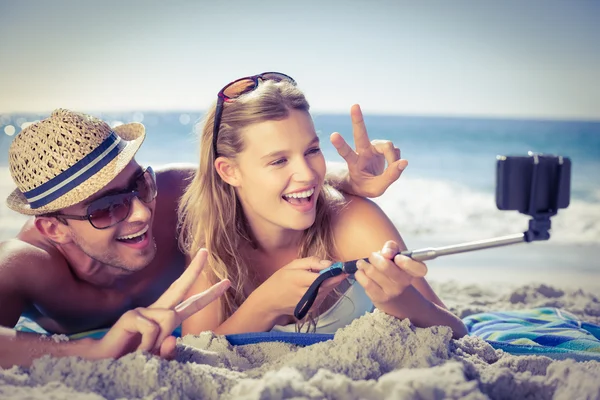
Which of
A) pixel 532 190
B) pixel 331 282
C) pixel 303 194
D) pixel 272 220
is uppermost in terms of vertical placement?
pixel 532 190

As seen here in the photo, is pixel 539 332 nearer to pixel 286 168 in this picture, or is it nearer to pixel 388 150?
pixel 388 150

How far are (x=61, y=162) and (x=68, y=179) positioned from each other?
75 mm

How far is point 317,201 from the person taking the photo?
297 centimetres

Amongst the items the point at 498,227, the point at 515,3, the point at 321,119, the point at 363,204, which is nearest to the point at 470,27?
the point at 515,3

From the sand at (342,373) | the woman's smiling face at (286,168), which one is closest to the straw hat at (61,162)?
the woman's smiling face at (286,168)

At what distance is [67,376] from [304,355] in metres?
0.70

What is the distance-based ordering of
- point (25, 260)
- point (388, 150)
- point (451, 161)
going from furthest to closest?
point (451, 161) < point (388, 150) < point (25, 260)

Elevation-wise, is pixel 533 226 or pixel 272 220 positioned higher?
pixel 533 226

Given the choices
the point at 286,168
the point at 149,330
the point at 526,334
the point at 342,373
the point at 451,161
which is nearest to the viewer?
the point at 342,373

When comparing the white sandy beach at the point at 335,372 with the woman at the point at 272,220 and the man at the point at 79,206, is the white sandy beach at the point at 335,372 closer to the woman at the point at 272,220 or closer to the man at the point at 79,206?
the woman at the point at 272,220

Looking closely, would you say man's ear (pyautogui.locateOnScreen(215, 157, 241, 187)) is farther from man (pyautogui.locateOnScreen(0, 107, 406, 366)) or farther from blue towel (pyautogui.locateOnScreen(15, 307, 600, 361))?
blue towel (pyautogui.locateOnScreen(15, 307, 600, 361))

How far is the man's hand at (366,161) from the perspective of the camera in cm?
291

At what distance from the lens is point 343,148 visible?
289 cm

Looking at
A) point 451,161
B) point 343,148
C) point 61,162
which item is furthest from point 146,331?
point 451,161
